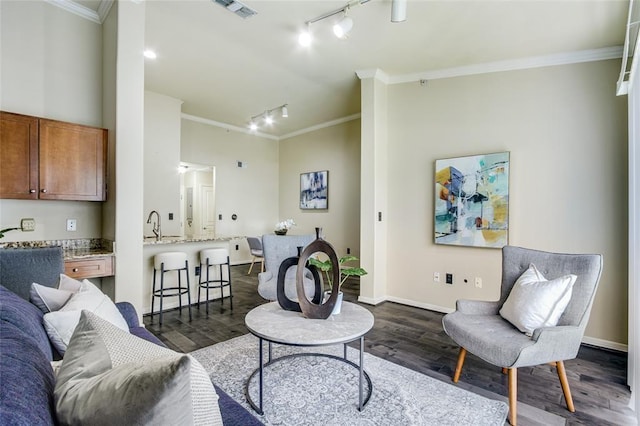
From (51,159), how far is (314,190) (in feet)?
14.7

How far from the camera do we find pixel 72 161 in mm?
2717

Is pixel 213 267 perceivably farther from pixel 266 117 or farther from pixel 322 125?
pixel 322 125

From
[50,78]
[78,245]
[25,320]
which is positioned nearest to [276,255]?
[78,245]

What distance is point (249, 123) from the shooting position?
6.34m

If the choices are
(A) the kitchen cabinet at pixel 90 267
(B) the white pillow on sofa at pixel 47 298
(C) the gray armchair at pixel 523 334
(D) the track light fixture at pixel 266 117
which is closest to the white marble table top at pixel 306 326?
(C) the gray armchair at pixel 523 334

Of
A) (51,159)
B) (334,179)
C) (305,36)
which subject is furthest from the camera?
(334,179)

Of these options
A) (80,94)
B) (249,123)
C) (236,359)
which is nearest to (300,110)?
(249,123)

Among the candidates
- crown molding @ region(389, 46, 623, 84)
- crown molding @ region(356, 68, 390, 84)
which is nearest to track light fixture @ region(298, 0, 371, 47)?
crown molding @ region(356, 68, 390, 84)

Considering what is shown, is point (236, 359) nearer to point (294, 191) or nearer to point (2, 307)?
point (2, 307)

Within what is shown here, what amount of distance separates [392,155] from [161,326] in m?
3.41

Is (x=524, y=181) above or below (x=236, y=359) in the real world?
above

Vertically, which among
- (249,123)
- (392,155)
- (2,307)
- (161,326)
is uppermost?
(249,123)

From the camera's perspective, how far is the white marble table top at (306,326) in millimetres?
1712

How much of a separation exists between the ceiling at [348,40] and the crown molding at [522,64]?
0.03 metres
